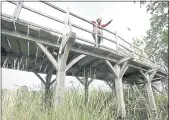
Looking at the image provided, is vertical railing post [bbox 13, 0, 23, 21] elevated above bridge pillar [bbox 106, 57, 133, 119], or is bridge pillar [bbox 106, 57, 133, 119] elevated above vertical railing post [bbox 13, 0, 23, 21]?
vertical railing post [bbox 13, 0, 23, 21]

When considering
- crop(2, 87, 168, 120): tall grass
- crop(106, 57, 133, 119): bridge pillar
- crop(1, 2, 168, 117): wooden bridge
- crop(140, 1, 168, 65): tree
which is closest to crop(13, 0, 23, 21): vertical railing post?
crop(1, 2, 168, 117): wooden bridge

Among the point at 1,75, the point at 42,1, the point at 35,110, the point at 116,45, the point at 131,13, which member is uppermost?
the point at 131,13

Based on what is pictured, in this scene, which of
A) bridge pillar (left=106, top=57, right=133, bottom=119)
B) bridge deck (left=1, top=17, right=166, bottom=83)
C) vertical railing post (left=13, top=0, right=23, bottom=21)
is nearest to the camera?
vertical railing post (left=13, top=0, right=23, bottom=21)

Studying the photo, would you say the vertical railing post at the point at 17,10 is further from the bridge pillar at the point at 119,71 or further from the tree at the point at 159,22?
the bridge pillar at the point at 119,71

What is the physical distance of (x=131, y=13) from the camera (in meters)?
15.6

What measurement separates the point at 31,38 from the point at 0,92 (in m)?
3.08

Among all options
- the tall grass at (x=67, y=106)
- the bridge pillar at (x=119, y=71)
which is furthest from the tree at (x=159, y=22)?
the tall grass at (x=67, y=106)

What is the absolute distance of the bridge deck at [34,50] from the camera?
5390mm

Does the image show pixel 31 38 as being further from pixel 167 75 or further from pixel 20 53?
pixel 167 75

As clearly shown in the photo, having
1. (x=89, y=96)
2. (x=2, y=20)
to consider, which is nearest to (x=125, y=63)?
(x=2, y=20)

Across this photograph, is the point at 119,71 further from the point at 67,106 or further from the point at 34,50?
the point at 67,106

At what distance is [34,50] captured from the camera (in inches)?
279

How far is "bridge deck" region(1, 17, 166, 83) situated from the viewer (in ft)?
17.7

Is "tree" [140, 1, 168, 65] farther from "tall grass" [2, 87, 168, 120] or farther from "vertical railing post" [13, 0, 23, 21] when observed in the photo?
"vertical railing post" [13, 0, 23, 21]
